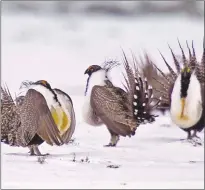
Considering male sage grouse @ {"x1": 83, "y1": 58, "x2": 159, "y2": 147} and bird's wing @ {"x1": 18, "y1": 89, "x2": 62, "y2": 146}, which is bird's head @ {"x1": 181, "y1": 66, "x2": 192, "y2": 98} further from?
bird's wing @ {"x1": 18, "y1": 89, "x2": 62, "y2": 146}

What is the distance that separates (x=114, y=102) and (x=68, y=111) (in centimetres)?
14

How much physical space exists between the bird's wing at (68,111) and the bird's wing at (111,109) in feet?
0.22

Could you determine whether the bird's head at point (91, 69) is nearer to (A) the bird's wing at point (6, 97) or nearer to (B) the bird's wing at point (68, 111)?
(B) the bird's wing at point (68, 111)

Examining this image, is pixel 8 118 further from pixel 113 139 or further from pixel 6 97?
pixel 113 139

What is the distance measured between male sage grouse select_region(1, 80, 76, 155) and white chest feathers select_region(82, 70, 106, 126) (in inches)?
1.5

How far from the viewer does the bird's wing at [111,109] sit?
1.71 m

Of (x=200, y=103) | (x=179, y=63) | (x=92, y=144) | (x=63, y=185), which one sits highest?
(x=179, y=63)

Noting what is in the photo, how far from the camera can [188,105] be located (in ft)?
5.77

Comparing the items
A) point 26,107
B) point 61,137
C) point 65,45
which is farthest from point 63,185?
point 65,45

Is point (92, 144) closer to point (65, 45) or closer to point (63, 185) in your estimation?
point (63, 185)

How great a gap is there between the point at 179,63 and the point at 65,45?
14.0 inches

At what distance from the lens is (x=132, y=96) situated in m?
1.72

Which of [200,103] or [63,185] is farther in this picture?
[200,103]

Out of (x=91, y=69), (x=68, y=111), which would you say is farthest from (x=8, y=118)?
(x=91, y=69)
